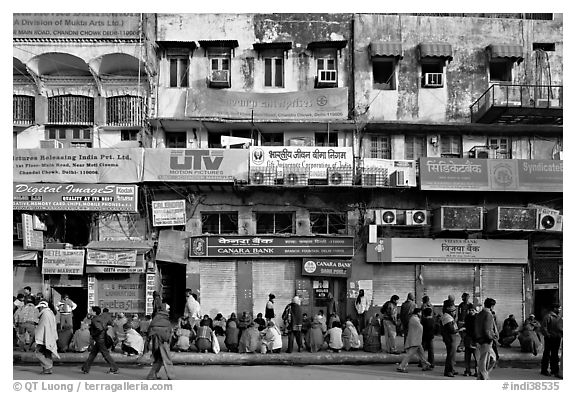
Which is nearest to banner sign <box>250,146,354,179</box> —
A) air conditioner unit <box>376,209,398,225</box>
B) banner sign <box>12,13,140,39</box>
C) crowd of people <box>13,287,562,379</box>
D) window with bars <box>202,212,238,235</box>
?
air conditioner unit <box>376,209,398,225</box>

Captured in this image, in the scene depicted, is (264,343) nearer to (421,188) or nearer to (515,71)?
(421,188)

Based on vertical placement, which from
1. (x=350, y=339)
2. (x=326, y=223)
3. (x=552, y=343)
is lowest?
(x=350, y=339)

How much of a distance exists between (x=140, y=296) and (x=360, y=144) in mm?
8629

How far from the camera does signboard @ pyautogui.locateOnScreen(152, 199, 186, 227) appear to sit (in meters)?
19.6

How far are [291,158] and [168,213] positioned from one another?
426 cm

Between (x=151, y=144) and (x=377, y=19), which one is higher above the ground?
(x=377, y=19)

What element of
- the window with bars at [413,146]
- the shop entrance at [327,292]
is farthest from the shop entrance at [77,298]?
the window with bars at [413,146]

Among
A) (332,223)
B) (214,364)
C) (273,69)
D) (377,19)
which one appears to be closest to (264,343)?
(214,364)

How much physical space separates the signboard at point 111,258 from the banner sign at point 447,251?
7.37 meters

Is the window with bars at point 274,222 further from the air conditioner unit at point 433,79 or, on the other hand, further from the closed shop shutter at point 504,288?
the closed shop shutter at point 504,288

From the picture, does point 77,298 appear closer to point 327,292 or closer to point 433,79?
point 327,292

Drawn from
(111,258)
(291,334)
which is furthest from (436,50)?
(111,258)

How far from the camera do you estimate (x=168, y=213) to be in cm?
1970

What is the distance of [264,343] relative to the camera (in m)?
14.5
